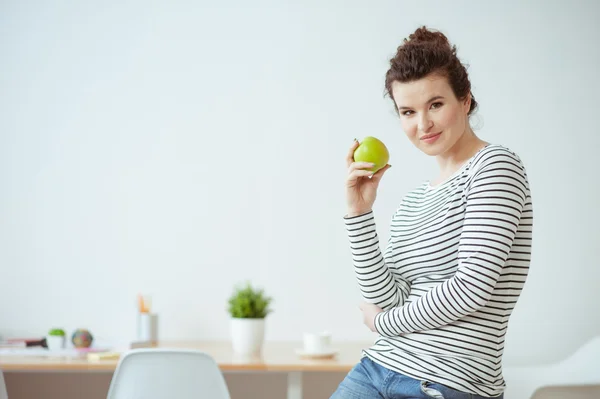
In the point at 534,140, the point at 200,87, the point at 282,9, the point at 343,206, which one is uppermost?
the point at 282,9

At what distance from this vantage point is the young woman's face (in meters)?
1.36

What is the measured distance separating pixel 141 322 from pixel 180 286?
0.28 m

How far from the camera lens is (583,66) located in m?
2.96

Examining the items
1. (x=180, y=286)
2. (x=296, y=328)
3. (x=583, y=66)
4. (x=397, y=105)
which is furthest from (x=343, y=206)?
(x=397, y=105)

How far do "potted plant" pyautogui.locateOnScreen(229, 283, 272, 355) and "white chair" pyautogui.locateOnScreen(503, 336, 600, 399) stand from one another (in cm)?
86

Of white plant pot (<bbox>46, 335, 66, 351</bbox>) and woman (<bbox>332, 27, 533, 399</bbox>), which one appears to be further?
white plant pot (<bbox>46, 335, 66, 351</bbox>)

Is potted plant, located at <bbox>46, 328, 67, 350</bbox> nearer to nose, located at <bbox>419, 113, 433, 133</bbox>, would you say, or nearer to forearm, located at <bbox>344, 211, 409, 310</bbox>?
forearm, located at <bbox>344, 211, 409, 310</bbox>

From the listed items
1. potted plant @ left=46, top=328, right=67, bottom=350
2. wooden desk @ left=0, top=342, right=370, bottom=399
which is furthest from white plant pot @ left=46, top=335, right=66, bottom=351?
wooden desk @ left=0, top=342, right=370, bottom=399

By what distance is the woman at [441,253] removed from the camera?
1.22m

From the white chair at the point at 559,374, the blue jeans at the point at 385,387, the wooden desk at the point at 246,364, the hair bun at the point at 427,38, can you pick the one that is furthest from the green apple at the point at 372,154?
the white chair at the point at 559,374

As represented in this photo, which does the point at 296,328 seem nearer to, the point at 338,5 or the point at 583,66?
the point at 338,5

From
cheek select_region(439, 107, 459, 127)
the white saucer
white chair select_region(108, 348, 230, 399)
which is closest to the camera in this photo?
cheek select_region(439, 107, 459, 127)

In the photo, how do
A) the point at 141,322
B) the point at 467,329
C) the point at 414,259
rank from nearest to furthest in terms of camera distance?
1. the point at 467,329
2. the point at 414,259
3. the point at 141,322

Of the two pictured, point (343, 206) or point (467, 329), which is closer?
point (467, 329)
